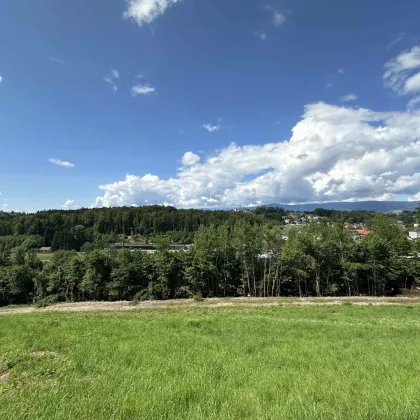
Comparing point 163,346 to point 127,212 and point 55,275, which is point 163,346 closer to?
point 55,275

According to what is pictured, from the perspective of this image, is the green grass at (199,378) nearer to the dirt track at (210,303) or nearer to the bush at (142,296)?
the dirt track at (210,303)

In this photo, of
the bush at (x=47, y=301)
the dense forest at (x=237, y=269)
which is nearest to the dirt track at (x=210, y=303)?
the bush at (x=47, y=301)

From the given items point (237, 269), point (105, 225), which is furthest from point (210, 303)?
point (105, 225)

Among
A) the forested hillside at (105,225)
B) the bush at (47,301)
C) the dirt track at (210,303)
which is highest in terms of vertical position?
the forested hillside at (105,225)

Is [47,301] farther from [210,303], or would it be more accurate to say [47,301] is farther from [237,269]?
[237,269]

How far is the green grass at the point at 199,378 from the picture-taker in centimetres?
392

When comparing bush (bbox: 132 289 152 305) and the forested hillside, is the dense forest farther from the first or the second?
the forested hillside

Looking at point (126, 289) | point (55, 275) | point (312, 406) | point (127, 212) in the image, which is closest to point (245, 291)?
point (126, 289)

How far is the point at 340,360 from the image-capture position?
7773 millimetres

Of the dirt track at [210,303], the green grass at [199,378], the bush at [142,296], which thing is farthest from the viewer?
the bush at [142,296]

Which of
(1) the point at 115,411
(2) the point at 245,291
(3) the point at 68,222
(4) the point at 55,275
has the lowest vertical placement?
(2) the point at 245,291

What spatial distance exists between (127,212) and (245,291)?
398ft

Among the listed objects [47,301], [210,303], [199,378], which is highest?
[199,378]

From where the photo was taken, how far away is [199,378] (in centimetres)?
558
